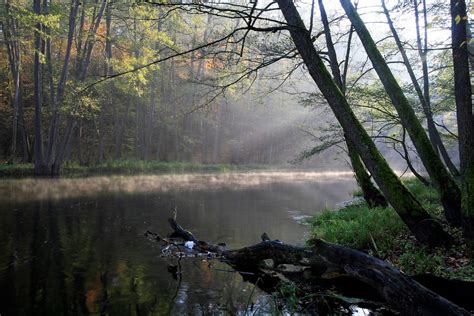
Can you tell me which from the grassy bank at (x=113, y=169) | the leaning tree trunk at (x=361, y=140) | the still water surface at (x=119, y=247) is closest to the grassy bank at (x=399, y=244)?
the leaning tree trunk at (x=361, y=140)

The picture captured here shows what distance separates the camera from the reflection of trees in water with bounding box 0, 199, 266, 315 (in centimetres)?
531

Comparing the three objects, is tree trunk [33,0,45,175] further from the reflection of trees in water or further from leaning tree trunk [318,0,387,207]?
leaning tree trunk [318,0,387,207]

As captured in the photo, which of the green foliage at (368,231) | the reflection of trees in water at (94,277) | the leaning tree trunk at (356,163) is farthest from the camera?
the leaning tree trunk at (356,163)

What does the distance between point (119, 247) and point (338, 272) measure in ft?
14.6

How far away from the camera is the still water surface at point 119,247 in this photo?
5.45 meters

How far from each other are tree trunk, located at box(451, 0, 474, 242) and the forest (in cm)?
2

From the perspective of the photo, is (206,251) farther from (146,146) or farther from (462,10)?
(146,146)

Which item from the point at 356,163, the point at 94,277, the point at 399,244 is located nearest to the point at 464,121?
the point at 399,244

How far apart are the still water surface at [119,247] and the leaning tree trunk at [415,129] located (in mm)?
3778

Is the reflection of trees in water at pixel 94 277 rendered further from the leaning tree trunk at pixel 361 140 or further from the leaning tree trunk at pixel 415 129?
the leaning tree trunk at pixel 415 129

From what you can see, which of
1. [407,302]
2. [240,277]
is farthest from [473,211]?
[240,277]

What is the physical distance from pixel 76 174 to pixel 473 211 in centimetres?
2234

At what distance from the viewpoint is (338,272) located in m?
6.39

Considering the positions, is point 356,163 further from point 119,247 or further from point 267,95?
point 267,95
